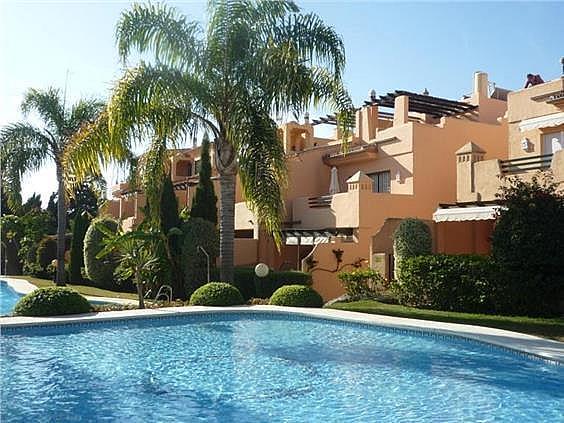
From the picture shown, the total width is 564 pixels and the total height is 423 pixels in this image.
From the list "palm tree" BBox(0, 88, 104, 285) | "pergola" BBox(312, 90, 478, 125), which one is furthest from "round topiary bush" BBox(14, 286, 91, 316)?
"pergola" BBox(312, 90, 478, 125)

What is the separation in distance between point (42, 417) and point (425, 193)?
84.6 ft

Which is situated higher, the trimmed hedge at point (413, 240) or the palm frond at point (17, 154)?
the palm frond at point (17, 154)

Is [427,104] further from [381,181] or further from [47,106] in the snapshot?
[47,106]

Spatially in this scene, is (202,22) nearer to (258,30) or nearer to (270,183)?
(258,30)

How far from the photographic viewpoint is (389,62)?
19688 millimetres

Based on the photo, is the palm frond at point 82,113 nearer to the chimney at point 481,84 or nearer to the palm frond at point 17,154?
the palm frond at point 17,154

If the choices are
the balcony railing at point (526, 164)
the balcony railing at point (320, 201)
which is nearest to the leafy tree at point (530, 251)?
the balcony railing at point (526, 164)

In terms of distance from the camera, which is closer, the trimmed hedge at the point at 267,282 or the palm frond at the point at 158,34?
the palm frond at the point at 158,34

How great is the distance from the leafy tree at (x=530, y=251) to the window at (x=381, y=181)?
13.6 m

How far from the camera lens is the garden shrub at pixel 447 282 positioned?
2053 cm

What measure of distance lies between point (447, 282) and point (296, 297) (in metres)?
5.75

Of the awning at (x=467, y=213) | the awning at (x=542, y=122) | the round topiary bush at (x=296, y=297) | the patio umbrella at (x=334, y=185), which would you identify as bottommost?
the round topiary bush at (x=296, y=297)

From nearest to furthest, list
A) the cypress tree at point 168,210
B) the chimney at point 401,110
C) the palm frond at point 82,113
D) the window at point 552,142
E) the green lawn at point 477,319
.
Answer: the green lawn at point 477,319 < the window at point 552,142 < the cypress tree at point 168,210 < the palm frond at point 82,113 < the chimney at point 401,110

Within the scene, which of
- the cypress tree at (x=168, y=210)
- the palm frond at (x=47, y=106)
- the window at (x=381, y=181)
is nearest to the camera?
the cypress tree at (x=168, y=210)
